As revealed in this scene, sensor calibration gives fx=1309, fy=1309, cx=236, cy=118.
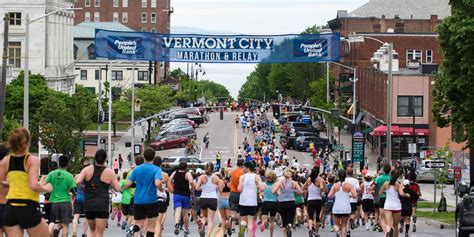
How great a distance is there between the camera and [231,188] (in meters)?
28.2

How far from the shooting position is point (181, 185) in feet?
92.2

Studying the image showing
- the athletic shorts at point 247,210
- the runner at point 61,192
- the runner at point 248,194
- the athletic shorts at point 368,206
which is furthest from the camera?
the athletic shorts at point 368,206

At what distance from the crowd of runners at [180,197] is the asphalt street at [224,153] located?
2.23 ft

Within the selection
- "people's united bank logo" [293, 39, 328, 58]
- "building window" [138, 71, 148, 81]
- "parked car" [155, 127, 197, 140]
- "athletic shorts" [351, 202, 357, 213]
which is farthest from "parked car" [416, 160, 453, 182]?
"building window" [138, 71, 148, 81]

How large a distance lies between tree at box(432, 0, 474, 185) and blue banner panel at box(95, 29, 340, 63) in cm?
1764

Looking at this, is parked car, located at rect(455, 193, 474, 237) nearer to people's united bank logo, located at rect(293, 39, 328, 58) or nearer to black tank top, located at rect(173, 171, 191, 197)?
black tank top, located at rect(173, 171, 191, 197)

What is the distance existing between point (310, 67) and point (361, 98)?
4206 cm

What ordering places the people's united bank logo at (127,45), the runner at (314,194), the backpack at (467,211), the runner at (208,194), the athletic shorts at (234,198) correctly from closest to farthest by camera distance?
the runner at (208,194) → the athletic shorts at (234,198) → the runner at (314,194) → the backpack at (467,211) → the people's united bank logo at (127,45)

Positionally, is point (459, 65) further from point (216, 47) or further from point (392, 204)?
A: point (216, 47)

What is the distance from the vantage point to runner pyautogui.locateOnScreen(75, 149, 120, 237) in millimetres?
20578

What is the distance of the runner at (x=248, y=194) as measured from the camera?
86.0 ft

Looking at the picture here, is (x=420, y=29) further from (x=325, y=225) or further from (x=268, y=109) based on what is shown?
(x=325, y=225)

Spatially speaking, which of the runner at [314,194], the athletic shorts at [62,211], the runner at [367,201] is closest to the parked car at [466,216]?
the runner at [314,194]

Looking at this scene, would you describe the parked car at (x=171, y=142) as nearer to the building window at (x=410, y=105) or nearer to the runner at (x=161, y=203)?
the building window at (x=410, y=105)
